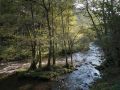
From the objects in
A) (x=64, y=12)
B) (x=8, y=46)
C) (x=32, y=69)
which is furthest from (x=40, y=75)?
(x=64, y=12)

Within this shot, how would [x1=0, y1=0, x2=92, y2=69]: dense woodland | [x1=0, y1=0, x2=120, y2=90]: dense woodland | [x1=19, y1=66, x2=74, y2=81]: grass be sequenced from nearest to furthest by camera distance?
[x1=19, y1=66, x2=74, y2=81]: grass, [x1=0, y1=0, x2=120, y2=90]: dense woodland, [x1=0, y1=0, x2=92, y2=69]: dense woodland

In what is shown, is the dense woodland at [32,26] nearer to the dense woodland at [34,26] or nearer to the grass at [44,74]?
the dense woodland at [34,26]

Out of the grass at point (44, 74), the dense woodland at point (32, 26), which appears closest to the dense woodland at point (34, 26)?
the dense woodland at point (32, 26)

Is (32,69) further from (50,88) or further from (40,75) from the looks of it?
(50,88)

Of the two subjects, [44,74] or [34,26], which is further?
[34,26]

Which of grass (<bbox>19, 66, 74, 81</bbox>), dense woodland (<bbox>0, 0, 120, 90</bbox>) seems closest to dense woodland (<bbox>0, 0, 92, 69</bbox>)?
dense woodland (<bbox>0, 0, 120, 90</bbox>)

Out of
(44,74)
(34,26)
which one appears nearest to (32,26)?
(34,26)

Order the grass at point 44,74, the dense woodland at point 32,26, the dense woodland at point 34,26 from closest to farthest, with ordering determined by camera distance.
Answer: the grass at point 44,74, the dense woodland at point 34,26, the dense woodland at point 32,26

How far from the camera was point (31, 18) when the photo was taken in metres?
35.7

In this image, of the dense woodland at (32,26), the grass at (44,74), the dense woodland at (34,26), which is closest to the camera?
the grass at (44,74)

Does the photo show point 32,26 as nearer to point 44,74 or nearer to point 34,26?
point 34,26

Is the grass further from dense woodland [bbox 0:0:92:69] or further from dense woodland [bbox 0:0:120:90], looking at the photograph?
dense woodland [bbox 0:0:92:69]

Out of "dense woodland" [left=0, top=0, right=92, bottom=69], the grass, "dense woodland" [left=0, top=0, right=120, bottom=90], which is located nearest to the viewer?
the grass

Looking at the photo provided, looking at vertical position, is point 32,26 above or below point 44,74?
above
